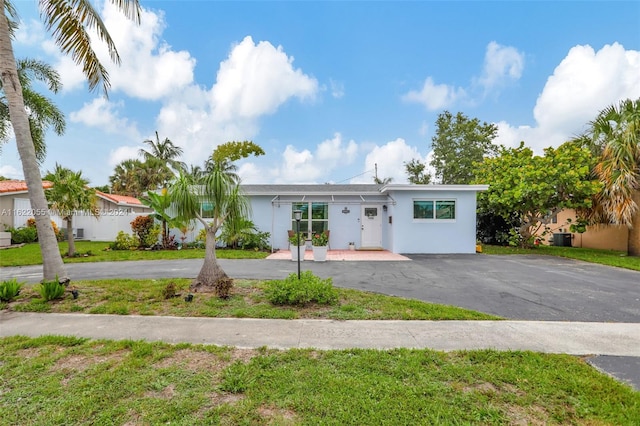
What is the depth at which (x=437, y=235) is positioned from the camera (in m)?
13.0

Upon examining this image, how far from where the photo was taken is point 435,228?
13.0 m

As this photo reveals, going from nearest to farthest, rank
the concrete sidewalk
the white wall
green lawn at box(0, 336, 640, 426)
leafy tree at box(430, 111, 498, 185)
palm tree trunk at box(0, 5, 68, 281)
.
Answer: green lawn at box(0, 336, 640, 426) < the concrete sidewalk < palm tree trunk at box(0, 5, 68, 281) < the white wall < leafy tree at box(430, 111, 498, 185)

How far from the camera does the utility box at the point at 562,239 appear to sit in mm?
16906

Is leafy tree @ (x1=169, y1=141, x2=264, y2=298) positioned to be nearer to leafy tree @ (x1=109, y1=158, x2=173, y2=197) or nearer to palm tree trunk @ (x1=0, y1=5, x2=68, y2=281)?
palm tree trunk @ (x1=0, y1=5, x2=68, y2=281)

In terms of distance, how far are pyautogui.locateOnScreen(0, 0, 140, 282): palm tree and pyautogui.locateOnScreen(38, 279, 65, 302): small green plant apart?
0.35 meters

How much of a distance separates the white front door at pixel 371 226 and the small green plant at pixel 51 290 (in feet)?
37.0

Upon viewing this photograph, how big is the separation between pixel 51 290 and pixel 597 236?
22675 mm

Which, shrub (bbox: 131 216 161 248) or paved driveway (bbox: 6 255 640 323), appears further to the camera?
shrub (bbox: 131 216 161 248)

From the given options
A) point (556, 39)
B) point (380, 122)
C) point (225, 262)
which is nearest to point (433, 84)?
point (380, 122)

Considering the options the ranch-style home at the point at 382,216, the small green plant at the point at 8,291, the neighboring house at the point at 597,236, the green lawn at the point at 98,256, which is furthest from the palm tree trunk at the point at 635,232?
the small green plant at the point at 8,291

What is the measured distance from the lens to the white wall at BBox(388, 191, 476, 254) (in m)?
12.9

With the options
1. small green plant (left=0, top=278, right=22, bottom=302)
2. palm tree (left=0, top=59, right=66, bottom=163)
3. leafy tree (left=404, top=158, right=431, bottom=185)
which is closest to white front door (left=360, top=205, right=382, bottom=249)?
small green plant (left=0, top=278, right=22, bottom=302)

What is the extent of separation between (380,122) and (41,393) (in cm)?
1868

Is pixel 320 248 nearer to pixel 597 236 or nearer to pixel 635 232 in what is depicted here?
pixel 635 232
